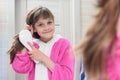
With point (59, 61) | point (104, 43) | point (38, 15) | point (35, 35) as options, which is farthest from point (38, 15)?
point (104, 43)

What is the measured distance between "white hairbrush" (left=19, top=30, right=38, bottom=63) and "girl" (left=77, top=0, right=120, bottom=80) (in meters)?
0.94

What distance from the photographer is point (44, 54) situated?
4.18 ft

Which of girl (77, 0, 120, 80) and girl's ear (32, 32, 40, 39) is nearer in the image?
girl (77, 0, 120, 80)

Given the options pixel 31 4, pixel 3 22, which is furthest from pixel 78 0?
pixel 3 22

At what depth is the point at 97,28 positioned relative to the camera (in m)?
0.36

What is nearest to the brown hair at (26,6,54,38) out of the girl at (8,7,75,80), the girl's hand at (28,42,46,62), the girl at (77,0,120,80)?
the girl at (8,7,75,80)

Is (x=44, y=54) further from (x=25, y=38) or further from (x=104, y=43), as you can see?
(x=104, y=43)

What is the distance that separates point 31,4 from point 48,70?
90 cm

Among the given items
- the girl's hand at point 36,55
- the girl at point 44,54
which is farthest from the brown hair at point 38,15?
the girl's hand at point 36,55

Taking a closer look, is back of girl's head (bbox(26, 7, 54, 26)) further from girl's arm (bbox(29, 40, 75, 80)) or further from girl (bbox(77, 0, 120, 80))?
girl (bbox(77, 0, 120, 80))

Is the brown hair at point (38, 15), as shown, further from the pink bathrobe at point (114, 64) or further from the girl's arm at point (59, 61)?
the pink bathrobe at point (114, 64)

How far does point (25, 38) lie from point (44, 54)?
13 centimetres

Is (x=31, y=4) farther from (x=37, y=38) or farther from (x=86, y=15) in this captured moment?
(x=37, y=38)

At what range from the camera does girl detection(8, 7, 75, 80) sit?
4.09 ft
